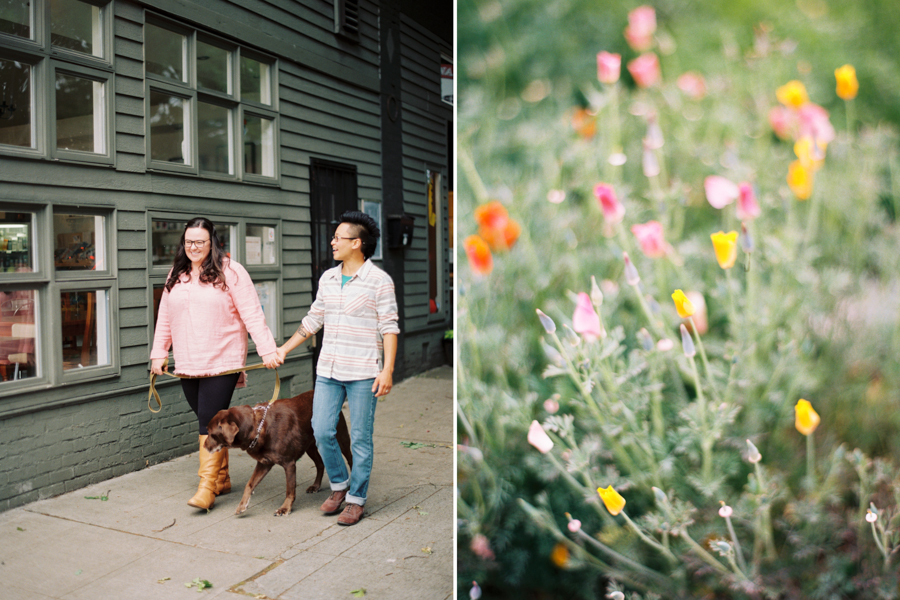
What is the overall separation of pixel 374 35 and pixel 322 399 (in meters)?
5.70

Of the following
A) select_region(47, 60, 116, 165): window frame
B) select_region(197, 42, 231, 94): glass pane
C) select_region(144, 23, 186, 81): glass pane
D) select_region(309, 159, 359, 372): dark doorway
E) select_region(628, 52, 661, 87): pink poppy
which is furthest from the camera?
select_region(309, 159, 359, 372): dark doorway

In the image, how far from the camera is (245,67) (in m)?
6.52

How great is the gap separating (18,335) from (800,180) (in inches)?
177

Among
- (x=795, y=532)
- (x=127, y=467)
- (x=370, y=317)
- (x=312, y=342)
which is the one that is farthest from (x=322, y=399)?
(x=312, y=342)

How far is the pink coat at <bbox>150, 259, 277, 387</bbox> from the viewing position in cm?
435

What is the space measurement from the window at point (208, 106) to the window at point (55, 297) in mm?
839

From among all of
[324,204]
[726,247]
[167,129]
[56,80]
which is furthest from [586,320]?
[324,204]

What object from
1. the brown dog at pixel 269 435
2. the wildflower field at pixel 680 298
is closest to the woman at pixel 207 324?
the brown dog at pixel 269 435

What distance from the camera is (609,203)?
2.06 m

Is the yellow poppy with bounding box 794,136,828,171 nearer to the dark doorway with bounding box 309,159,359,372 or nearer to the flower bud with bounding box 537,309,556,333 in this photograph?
the flower bud with bounding box 537,309,556,333

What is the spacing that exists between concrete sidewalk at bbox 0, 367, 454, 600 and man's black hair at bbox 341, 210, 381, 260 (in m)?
1.63

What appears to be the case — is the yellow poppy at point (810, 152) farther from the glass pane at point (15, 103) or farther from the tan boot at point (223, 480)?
the glass pane at point (15, 103)

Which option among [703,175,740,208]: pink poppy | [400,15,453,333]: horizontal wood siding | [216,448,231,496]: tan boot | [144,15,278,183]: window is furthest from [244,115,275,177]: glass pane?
[703,175,740,208]: pink poppy

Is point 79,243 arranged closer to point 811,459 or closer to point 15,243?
point 15,243
